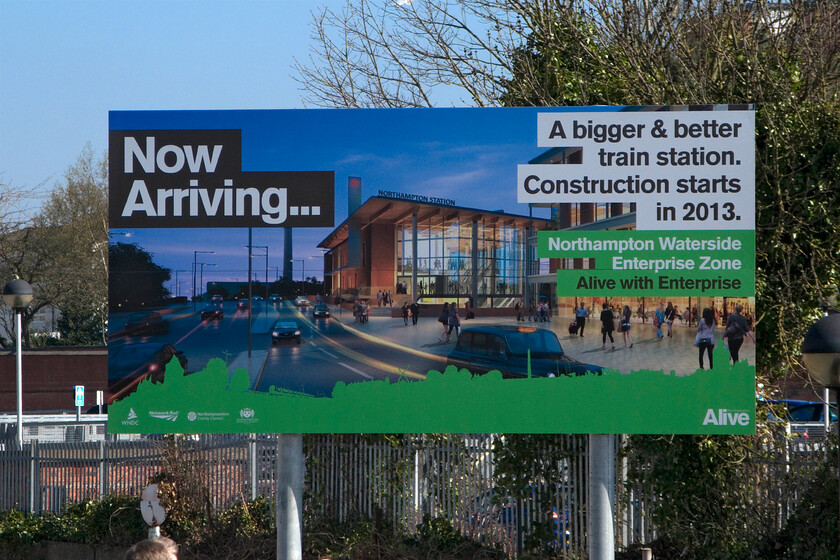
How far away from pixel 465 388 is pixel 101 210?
3812cm

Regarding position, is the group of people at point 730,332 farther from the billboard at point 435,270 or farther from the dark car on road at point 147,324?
the dark car on road at point 147,324

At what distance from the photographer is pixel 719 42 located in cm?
1057

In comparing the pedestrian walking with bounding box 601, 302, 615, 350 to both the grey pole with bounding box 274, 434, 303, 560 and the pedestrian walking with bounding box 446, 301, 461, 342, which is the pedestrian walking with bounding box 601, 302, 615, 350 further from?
the grey pole with bounding box 274, 434, 303, 560

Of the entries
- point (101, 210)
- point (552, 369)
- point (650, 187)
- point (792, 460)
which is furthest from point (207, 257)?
point (101, 210)

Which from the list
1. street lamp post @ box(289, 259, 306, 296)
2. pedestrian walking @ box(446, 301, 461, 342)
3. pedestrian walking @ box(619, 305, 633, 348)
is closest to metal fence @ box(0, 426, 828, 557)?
pedestrian walking @ box(619, 305, 633, 348)

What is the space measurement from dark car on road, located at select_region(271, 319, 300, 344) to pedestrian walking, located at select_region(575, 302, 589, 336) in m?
2.56

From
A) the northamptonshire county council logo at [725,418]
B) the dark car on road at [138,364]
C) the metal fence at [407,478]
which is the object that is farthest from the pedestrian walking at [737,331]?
the dark car on road at [138,364]

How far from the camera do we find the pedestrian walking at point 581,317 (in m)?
7.89

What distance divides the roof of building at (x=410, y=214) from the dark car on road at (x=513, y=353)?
99cm

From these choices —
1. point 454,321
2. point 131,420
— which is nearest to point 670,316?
point 454,321

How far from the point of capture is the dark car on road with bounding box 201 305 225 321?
26.9ft

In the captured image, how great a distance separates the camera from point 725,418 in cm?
781

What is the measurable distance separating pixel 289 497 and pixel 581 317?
3179 mm

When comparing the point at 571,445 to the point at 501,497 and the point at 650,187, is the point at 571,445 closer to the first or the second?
the point at 501,497
